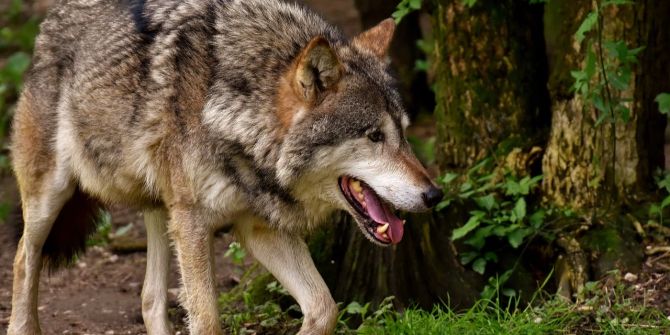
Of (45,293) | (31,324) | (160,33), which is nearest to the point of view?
(160,33)

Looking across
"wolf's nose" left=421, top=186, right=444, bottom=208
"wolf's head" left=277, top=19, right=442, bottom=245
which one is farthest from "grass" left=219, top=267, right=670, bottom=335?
"wolf's nose" left=421, top=186, right=444, bottom=208

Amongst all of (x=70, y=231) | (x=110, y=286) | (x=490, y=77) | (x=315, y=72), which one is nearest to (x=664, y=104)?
(x=490, y=77)

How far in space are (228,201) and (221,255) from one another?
8.93 ft

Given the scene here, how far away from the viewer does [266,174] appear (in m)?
4.60

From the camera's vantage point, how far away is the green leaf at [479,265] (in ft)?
18.8

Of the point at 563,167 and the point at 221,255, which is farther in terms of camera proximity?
the point at 221,255

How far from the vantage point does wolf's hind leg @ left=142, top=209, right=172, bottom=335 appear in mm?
5516

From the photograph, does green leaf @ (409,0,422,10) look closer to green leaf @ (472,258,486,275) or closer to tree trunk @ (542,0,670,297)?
tree trunk @ (542,0,670,297)

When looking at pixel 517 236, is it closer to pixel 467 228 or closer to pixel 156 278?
pixel 467 228

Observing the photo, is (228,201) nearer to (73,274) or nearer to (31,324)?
(31,324)

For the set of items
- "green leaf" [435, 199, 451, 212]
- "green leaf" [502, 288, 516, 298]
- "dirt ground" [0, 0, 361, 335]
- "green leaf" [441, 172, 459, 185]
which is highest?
"green leaf" [441, 172, 459, 185]

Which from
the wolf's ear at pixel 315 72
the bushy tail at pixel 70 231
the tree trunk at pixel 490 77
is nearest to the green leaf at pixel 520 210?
the tree trunk at pixel 490 77

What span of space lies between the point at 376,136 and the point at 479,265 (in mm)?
1582

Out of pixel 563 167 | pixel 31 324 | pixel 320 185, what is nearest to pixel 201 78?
pixel 320 185
